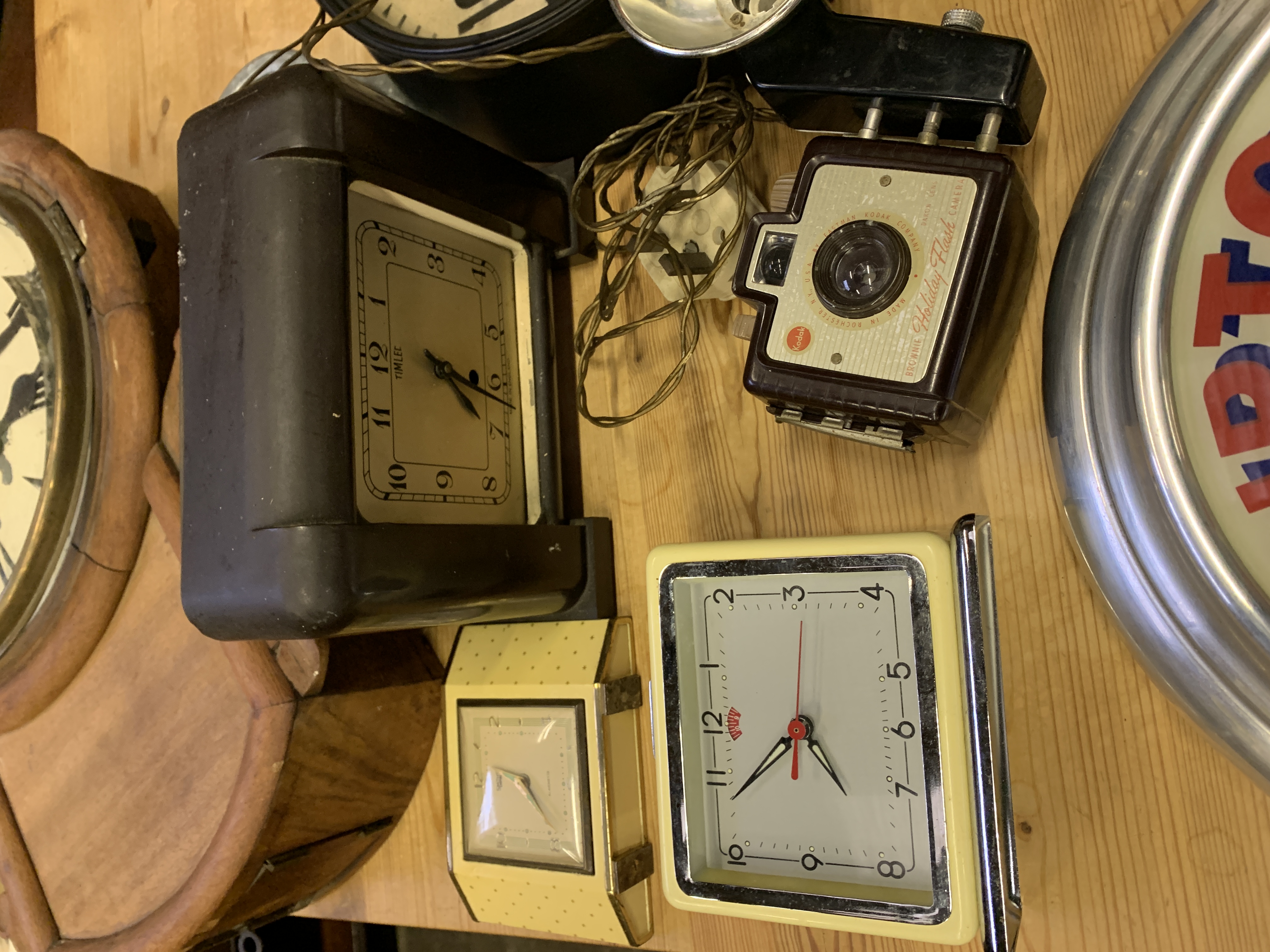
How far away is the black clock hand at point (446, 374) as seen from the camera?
815 millimetres

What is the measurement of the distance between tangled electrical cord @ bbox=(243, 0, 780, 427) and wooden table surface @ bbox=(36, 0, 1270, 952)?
0.18ft

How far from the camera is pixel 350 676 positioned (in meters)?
0.95

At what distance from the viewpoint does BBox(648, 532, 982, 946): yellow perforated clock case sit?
0.66 m

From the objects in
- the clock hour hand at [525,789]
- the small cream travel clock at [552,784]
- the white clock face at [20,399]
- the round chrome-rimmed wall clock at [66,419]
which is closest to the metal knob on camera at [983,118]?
the small cream travel clock at [552,784]

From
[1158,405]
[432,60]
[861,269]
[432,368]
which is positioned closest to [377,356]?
[432,368]

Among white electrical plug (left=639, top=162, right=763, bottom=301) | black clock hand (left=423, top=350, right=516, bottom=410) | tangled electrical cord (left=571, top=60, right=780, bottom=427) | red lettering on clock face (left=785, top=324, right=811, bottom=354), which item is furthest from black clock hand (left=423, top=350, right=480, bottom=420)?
red lettering on clock face (left=785, top=324, right=811, bottom=354)

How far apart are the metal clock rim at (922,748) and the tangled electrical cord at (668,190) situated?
0.62 feet

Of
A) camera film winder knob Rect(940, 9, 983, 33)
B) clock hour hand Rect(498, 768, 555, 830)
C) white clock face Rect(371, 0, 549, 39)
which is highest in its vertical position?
white clock face Rect(371, 0, 549, 39)

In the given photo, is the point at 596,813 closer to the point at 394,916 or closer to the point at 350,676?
the point at 350,676

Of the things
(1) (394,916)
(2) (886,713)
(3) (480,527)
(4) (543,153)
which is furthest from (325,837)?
(4) (543,153)

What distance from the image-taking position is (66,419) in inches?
41.6

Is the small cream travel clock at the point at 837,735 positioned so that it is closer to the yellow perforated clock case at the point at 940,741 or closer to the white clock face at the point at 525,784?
the yellow perforated clock case at the point at 940,741

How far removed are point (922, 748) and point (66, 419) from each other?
997 mm

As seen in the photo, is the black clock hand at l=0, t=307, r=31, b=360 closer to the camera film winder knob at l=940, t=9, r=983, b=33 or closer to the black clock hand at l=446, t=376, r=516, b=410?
the black clock hand at l=446, t=376, r=516, b=410
